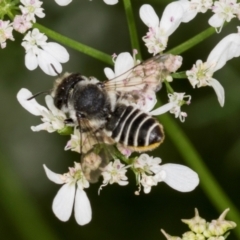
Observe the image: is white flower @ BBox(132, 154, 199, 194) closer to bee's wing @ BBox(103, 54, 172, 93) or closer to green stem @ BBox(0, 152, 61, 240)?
bee's wing @ BBox(103, 54, 172, 93)

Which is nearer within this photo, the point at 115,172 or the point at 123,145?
the point at 123,145

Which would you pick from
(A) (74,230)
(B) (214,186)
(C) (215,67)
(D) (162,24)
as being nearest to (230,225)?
(B) (214,186)

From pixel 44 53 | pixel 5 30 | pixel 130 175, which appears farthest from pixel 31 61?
pixel 130 175

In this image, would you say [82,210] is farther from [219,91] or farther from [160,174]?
[219,91]

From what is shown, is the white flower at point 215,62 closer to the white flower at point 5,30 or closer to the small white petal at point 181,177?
the small white petal at point 181,177

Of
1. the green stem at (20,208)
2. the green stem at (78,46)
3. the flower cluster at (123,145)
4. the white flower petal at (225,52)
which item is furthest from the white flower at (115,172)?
the green stem at (20,208)

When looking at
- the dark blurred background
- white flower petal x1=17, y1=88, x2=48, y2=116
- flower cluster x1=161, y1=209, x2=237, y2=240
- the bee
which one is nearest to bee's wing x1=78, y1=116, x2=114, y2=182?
the bee
